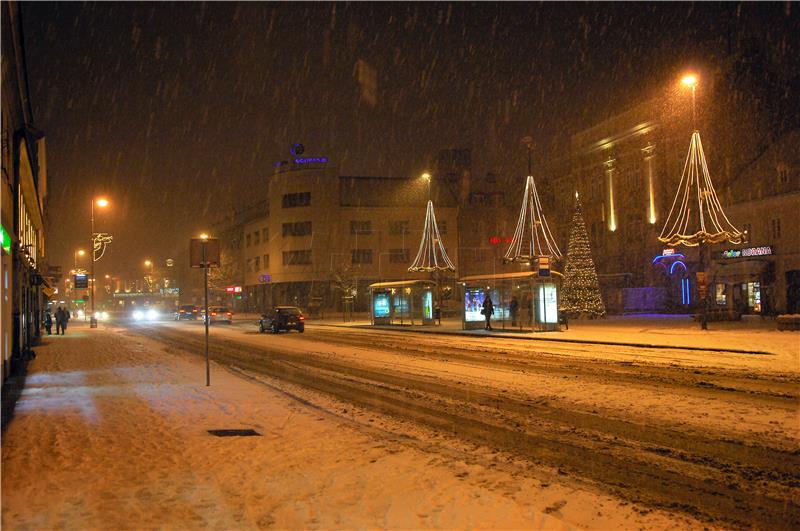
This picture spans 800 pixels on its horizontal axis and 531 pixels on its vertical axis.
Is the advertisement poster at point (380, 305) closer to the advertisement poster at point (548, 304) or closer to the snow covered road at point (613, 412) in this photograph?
the advertisement poster at point (548, 304)

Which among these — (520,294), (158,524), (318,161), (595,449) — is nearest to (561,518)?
(595,449)

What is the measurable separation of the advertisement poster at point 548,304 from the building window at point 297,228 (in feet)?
153

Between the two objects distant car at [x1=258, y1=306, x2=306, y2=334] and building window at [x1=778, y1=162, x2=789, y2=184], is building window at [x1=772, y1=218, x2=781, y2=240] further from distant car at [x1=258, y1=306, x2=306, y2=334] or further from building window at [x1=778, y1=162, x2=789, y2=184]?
distant car at [x1=258, y1=306, x2=306, y2=334]

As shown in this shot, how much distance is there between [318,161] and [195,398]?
64541mm

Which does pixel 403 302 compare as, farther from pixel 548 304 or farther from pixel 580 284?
pixel 548 304

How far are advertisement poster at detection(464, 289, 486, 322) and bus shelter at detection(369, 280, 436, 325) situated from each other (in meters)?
4.83

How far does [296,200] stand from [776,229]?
49182mm

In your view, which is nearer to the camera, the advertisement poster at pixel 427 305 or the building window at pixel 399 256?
the advertisement poster at pixel 427 305

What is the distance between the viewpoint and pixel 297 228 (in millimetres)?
76438

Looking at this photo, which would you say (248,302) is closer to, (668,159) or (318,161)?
(318,161)

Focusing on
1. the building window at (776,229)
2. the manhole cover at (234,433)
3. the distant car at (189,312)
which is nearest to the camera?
the manhole cover at (234,433)

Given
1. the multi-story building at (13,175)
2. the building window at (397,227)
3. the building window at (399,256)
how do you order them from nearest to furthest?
the multi-story building at (13,175), the building window at (399,256), the building window at (397,227)

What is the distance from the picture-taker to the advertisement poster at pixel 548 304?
3212 cm

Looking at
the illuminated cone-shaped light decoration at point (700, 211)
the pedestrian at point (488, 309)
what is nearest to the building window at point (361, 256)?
the illuminated cone-shaped light decoration at point (700, 211)
